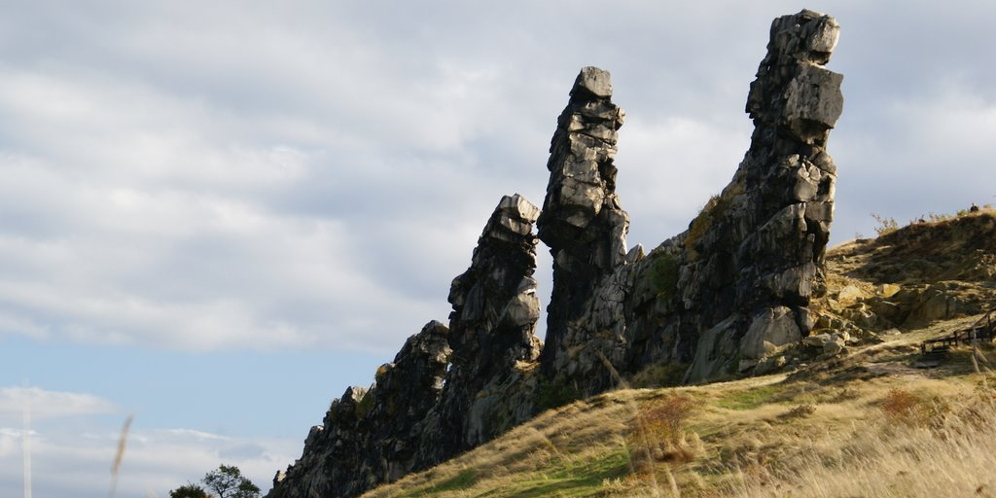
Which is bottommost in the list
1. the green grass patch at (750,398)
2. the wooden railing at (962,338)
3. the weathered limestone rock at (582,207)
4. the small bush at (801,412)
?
the small bush at (801,412)

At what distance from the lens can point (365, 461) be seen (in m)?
90.1

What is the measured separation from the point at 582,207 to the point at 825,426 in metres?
37.7

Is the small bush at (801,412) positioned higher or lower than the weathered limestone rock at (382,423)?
lower

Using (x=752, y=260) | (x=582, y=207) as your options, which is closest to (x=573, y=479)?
(x=752, y=260)

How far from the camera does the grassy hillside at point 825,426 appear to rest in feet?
43.7

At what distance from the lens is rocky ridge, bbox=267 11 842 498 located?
4466 centimetres

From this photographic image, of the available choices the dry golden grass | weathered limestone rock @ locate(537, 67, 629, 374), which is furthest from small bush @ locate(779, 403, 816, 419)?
weathered limestone rock @ locate(537, 67, 629, 374)

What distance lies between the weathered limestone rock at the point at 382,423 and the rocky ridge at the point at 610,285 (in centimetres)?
22

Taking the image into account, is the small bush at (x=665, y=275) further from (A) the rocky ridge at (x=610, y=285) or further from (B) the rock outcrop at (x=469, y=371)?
(B) the rock outcrop at (x=469, y=371)

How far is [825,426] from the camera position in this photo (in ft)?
84.8

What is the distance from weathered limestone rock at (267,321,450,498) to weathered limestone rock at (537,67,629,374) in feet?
70.8

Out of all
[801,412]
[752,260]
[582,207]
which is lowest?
[801,412]

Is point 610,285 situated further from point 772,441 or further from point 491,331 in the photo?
point 772,441

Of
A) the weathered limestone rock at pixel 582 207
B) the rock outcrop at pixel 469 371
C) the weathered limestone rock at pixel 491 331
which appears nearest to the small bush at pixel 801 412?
the rock outcrop at pixel 469 371
